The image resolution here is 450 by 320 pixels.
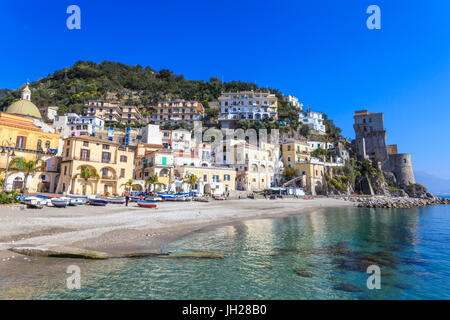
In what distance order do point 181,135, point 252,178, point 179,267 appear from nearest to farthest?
point 179,267 < point 252,178 < point 181,135

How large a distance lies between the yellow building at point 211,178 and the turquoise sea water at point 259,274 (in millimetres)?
30085

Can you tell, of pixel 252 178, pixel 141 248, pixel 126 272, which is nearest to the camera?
pixel 126 272

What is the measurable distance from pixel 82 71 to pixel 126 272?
127346 millimetres

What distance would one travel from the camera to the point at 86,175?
108 feet

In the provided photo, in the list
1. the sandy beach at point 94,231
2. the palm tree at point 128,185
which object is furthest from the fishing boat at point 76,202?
the palm tree at point 128,185

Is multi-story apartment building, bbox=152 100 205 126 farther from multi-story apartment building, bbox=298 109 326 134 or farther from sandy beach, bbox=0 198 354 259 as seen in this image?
sandy beach, bbox=0 198 354 259

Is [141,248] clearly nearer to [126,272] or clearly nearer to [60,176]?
[126,272]

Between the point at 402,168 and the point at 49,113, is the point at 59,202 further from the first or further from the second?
the point at 402,168

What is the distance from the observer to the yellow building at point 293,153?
203 feet

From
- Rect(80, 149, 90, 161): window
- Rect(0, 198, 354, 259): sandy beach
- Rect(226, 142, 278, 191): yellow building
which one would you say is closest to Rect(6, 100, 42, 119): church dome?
Rect(80, 149, 90, 161): window


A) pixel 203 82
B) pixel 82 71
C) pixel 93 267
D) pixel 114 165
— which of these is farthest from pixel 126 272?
pixel 82 71

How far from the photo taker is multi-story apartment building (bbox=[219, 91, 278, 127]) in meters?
81.9

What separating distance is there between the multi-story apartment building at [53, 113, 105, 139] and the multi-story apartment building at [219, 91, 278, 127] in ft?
124

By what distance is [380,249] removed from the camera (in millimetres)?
14016
